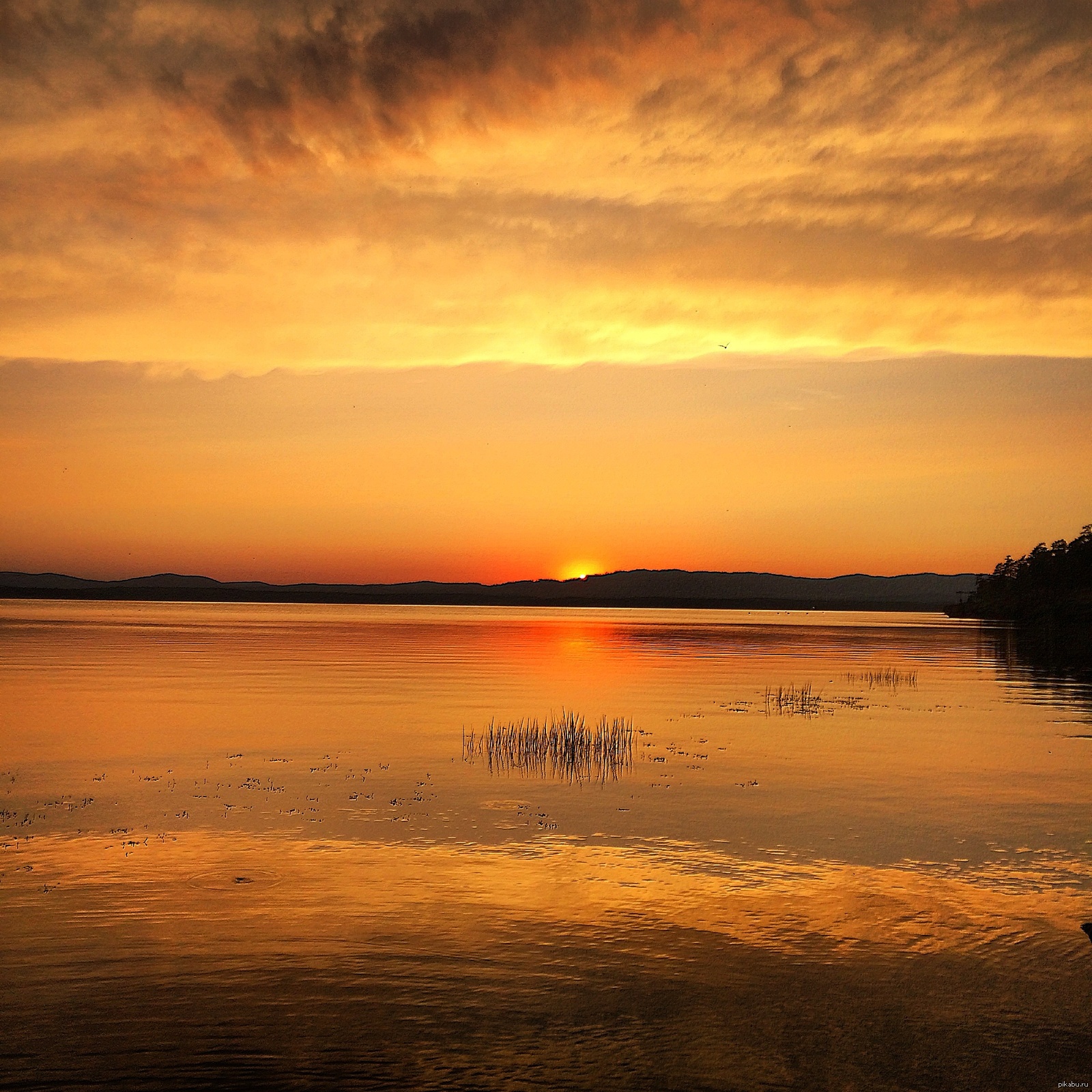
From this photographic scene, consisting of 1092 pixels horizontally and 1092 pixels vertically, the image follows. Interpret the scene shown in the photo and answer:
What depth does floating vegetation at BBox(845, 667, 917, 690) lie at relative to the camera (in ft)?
237

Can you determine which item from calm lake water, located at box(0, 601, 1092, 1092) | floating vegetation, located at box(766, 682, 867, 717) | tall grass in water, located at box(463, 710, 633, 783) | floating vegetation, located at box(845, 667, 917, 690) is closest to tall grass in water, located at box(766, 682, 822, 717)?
floating vegetation, located at box(766, 682, 867, 717)

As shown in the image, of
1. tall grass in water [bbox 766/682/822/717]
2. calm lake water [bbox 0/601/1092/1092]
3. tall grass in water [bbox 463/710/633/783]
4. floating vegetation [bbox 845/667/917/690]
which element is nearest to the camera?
calm lake water [bbox 0/601/1092/1092]

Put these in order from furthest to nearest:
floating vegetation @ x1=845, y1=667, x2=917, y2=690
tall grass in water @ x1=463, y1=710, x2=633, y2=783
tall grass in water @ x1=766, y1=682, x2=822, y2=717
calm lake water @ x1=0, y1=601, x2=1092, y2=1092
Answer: floating vegetation @ x1=845, y1=667, x2=917, y2=690 < tall grass in water @ x1=766, y1=682, x2=822, y2=717 < tall grass in water @ x1=463, y1=710, x2=633, y2=783 < calm lake water @ x1=0, y1=601, x2=1092, y2=1092

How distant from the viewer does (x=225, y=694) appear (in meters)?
58.9

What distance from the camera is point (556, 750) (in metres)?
40.0

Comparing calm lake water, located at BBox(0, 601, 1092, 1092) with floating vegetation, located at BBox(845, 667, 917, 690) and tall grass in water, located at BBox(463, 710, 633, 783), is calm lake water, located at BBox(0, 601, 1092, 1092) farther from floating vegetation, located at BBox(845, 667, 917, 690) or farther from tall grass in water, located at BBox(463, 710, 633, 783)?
floating vegetation, located at BBox(845, 667, 917, 690)

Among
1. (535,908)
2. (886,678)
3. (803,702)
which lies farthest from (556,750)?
(886,678)

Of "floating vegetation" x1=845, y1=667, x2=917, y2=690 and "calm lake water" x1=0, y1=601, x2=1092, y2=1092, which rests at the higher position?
"calm lake water" x1=0, y1=601, x2=1092, y2=1092

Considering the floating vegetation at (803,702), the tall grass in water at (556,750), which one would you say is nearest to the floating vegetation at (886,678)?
Answer: the floating vegetation at (803,702)

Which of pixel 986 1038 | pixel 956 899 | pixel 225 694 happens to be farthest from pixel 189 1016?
pixel 225 694

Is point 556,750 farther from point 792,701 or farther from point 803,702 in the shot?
point 792,701

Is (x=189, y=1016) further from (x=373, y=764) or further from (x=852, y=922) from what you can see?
(x=373, y=764)

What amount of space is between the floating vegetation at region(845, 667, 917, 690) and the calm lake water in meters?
24.2

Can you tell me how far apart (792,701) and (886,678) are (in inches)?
790
